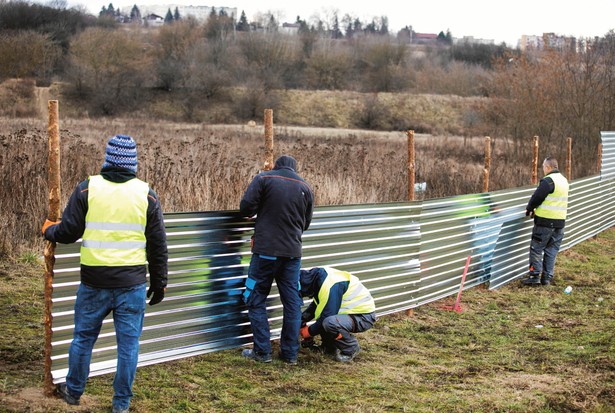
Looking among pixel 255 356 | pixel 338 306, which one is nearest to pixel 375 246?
pixel 338 306

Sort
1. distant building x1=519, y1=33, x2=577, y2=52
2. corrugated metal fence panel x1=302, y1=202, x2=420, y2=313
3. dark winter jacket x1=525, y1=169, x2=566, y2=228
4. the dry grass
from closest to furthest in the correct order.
Answer: the dry grass < corrugated metal fence panel x1=302, y1=202, x2=420, y2=313 < dark winter jacket x1=525, y1=169, x2=566, y2=228 < distant building x1=519, y1=33, x2=577, y2=52

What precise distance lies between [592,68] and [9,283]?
21207 mm

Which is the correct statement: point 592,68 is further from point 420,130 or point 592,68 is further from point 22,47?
point 22,47

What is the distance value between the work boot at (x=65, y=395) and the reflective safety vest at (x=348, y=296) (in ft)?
8.01

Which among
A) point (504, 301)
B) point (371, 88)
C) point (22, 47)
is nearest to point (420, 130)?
point (371, 88)

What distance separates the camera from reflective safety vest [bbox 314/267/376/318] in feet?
22.4

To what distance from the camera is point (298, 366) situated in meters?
6.70

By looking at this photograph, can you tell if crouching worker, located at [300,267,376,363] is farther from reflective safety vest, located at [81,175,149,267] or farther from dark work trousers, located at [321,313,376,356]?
reflective safety vest, located at [81,175,149,267]

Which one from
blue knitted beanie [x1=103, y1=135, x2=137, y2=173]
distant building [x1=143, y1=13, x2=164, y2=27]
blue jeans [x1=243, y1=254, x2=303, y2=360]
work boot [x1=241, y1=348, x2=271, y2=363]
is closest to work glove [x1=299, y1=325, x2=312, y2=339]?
blue jeans [x1=243, y1=254, x2=303, y2=360]

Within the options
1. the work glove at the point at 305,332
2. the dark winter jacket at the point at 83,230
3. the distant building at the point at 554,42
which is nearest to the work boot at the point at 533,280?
the work glove at the point at 305,332

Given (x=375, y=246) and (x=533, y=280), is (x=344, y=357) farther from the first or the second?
(x=533, y=280)

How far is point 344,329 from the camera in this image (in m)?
6.77

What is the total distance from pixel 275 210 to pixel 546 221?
238 inches

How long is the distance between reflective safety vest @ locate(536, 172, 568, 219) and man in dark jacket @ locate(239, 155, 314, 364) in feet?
18.6
